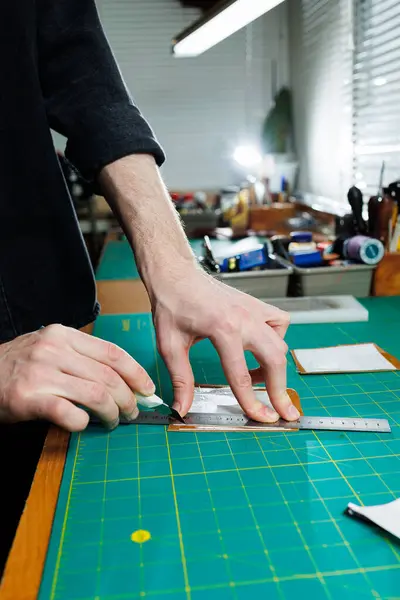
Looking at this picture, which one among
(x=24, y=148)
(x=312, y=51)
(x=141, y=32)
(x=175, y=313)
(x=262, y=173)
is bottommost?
(x=262, y=173)

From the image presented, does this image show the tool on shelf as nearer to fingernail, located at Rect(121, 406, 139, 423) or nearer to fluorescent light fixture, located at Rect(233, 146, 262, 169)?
fingernail, located at Rect(121, 406, 139, 423)

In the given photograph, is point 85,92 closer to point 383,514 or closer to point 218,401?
point 218,401

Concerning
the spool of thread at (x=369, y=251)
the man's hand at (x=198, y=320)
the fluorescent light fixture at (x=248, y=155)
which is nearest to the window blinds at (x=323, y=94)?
the fluorescent light fixture at (x=248, y=155)

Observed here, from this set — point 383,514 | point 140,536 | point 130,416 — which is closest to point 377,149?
point 130,416

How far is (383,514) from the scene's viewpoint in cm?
63

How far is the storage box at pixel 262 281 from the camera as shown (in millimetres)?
1547

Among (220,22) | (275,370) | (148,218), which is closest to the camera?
(275,370)

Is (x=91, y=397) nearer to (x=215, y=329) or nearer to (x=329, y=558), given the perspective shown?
(x=215, y=329)

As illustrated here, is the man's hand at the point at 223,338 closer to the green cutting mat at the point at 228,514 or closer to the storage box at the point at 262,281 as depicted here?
the green cutting mat at the point at 228,514

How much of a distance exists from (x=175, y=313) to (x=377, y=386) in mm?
411

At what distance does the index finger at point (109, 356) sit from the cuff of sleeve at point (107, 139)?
1.30 feet

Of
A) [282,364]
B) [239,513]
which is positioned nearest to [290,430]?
[282,364]

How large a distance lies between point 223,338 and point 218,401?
0.50ft

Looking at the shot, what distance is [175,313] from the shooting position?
2.94 feet
